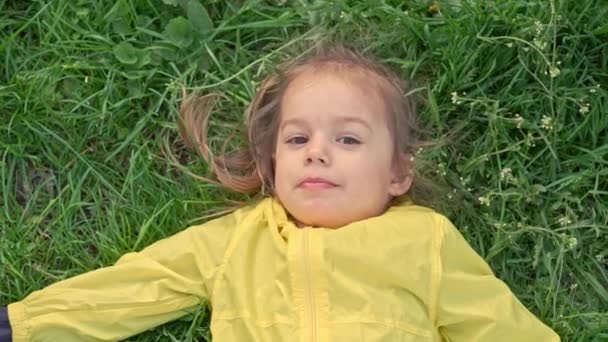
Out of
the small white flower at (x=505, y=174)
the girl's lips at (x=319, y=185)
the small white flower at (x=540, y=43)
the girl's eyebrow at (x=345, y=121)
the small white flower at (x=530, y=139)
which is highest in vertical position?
the small white flower at (x=540, y=43)

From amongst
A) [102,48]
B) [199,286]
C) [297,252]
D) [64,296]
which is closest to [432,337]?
[297,252]

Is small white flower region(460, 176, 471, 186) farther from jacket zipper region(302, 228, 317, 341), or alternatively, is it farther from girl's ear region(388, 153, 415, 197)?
jacket zipper region(302, 228, 317, 341)

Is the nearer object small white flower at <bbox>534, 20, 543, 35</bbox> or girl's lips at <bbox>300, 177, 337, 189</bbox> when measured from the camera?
girl's lips at <bbox>300, 177, 337, 189</bbox>

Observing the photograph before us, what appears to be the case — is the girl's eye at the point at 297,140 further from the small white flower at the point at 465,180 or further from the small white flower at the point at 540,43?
the small white flower at the point at 540,43

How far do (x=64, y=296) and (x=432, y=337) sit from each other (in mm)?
1039

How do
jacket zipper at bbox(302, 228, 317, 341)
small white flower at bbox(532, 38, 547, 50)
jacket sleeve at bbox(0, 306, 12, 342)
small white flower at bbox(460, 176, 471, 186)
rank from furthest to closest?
small white flower at bbox(460, 176, 471, 186)
small white flower at bbox(532, 38, 547, 50)
jacket sleeve at bbox(0, 306, 12, 342)
jacket zipper at bbox(302, 228, 317, 341)

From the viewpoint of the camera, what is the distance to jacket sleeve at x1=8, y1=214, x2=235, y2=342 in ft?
9.94

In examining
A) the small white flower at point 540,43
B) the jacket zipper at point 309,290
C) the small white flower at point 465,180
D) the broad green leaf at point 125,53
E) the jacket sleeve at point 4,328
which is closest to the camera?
the jacket zipper at point 309,290

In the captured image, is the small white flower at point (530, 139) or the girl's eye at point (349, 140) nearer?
the girl's eye at point (349, 140)

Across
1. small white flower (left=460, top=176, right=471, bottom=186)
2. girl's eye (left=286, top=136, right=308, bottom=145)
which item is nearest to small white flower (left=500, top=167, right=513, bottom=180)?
small white flower (left=460, top=176, right=471, bottom=186)

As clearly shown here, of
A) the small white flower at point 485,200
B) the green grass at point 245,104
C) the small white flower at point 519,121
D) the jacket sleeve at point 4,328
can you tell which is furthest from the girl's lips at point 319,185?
the jacket sleeve at point 4,328

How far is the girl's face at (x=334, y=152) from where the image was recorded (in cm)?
296

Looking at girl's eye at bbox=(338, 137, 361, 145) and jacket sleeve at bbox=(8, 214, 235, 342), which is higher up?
girl's eye at bbox=(338, 137, 361, 145)

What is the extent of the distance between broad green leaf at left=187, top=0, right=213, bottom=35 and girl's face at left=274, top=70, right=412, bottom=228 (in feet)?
1.74
